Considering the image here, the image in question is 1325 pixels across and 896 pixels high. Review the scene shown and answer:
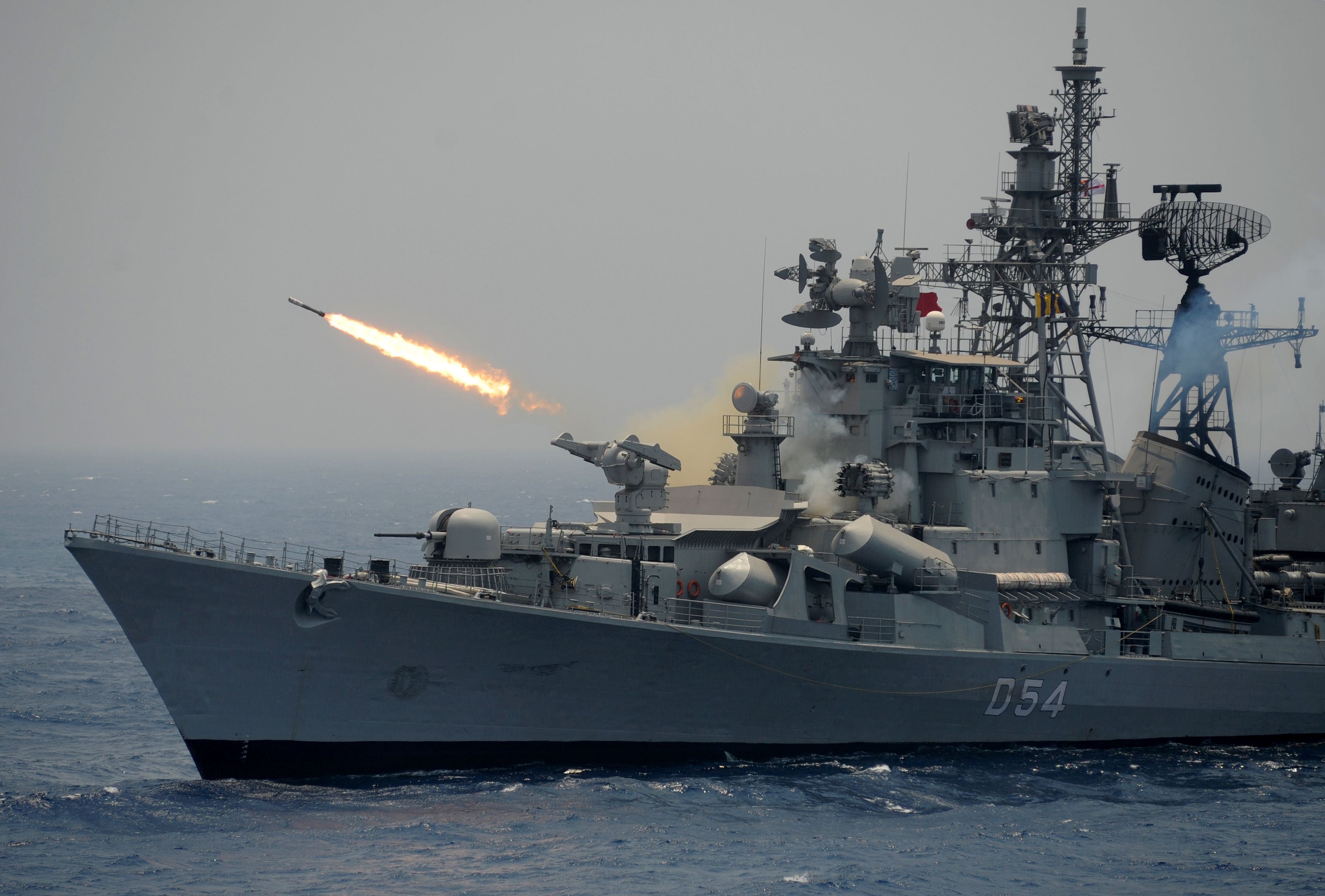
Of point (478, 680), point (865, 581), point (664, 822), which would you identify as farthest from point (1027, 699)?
point (478, 680)

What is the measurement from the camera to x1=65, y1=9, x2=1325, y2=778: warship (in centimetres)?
1806

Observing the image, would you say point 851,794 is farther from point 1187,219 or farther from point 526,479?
point 526,479

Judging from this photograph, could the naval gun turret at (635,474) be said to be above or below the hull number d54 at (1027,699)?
above

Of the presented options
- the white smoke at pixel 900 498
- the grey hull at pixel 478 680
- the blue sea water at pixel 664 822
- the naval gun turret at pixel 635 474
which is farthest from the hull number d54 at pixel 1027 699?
the naval gun turret at pixel 635 474

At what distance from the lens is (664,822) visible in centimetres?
1748

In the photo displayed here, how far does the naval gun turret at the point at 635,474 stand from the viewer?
20.4 metres

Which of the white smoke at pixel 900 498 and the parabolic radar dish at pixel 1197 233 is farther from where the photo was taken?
the parabolic radar dish at pixel 1197 233

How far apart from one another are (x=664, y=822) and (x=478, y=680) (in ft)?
10.7

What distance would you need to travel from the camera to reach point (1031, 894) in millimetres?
15664

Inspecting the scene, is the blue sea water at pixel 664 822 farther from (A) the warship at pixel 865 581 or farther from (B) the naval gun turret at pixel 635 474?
(B) the naval gun turret at pixel 635 474

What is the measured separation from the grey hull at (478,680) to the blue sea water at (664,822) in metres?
0.43

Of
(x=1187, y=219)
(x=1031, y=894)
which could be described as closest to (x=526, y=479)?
(x=1187, y=219)

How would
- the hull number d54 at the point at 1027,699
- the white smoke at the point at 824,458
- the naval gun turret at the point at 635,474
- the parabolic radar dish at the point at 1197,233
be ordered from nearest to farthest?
1. the naval gun turret at the point at 635,474
2. the hull number d54 at the point at 1027,699
3. the white smoke at the point at 824,458
4. the parabolic radar dish at the point at 1197,233

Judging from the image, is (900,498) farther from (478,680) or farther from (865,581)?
(478,680)
